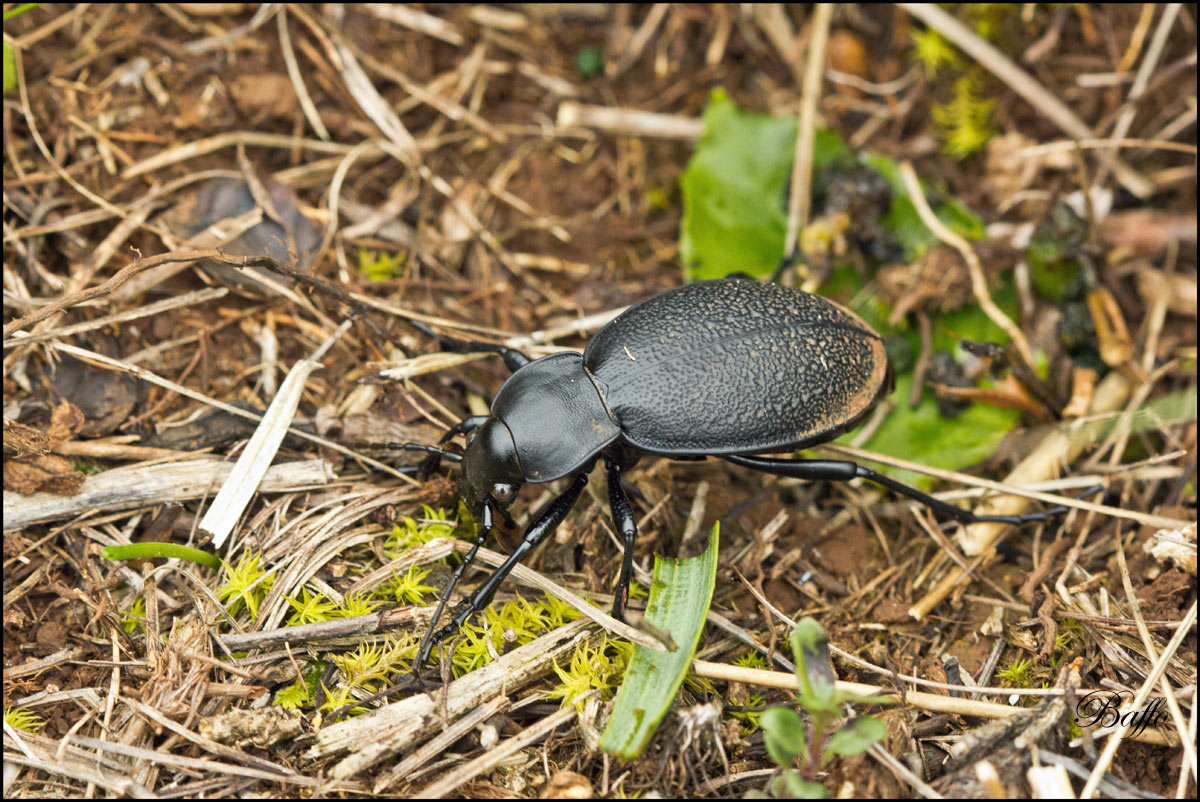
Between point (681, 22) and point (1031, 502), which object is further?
point (681, 22)

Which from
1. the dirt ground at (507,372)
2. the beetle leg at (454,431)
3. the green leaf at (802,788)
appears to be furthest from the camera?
the beetle leg at (454,431)

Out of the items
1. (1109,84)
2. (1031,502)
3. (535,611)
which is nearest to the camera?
(535,611)

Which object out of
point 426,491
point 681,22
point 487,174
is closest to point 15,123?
point 487,174

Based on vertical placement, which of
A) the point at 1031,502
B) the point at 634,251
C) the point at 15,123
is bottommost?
the point at 1031,502

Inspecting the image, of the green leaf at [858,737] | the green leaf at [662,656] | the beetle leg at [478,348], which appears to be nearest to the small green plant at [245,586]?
the beetle leg at [478,348]

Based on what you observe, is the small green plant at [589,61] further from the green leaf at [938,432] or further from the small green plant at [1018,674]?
the small green plant at [1018,674]

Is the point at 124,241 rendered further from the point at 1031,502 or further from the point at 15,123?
the point at 1031,502
